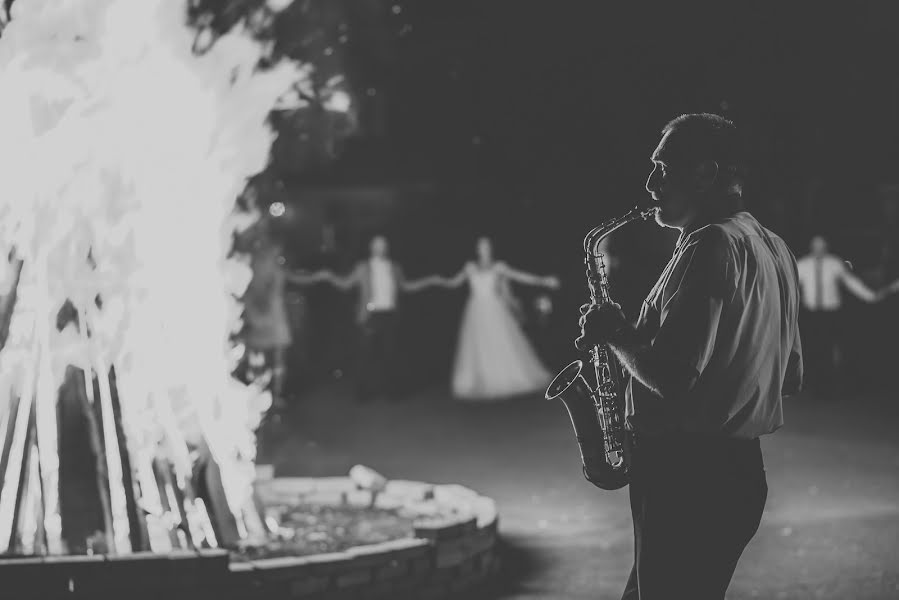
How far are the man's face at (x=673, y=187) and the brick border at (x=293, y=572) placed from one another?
133 inches

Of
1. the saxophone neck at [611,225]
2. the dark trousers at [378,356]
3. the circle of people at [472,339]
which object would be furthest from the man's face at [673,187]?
the dark trousers at [378,356]

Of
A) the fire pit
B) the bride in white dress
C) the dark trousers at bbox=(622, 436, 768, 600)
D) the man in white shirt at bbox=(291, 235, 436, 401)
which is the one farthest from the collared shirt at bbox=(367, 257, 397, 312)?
the dark trousers at bbox=(622, 436, 768, 600)

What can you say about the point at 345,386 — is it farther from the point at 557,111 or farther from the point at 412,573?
the point at 412,573

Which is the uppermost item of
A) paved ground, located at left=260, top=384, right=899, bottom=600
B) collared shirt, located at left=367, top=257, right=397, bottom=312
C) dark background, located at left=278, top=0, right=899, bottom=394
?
dark background, located at left=278, top=0, right=899, bottom=394

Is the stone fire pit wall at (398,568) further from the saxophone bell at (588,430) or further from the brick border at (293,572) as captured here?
the saxophone bell at (588,430)

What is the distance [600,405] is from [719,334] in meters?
0.85

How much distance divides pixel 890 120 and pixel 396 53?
12240 mm

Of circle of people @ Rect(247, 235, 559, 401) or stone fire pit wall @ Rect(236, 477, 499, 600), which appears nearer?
stone fire pit wall @ Rect(236, 477, 499, 600)

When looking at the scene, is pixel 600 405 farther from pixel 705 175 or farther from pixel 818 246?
pixel 818 246

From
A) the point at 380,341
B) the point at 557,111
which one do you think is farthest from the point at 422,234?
the point at 380,341

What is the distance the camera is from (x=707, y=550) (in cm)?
352

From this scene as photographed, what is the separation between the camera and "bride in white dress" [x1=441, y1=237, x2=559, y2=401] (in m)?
16.8

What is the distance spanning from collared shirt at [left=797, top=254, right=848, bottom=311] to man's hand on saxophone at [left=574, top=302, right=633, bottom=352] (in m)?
13.3

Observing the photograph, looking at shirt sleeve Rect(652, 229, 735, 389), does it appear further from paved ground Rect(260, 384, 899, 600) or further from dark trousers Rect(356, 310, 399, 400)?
dark trousers Rect(356, 310, 399, 400)
